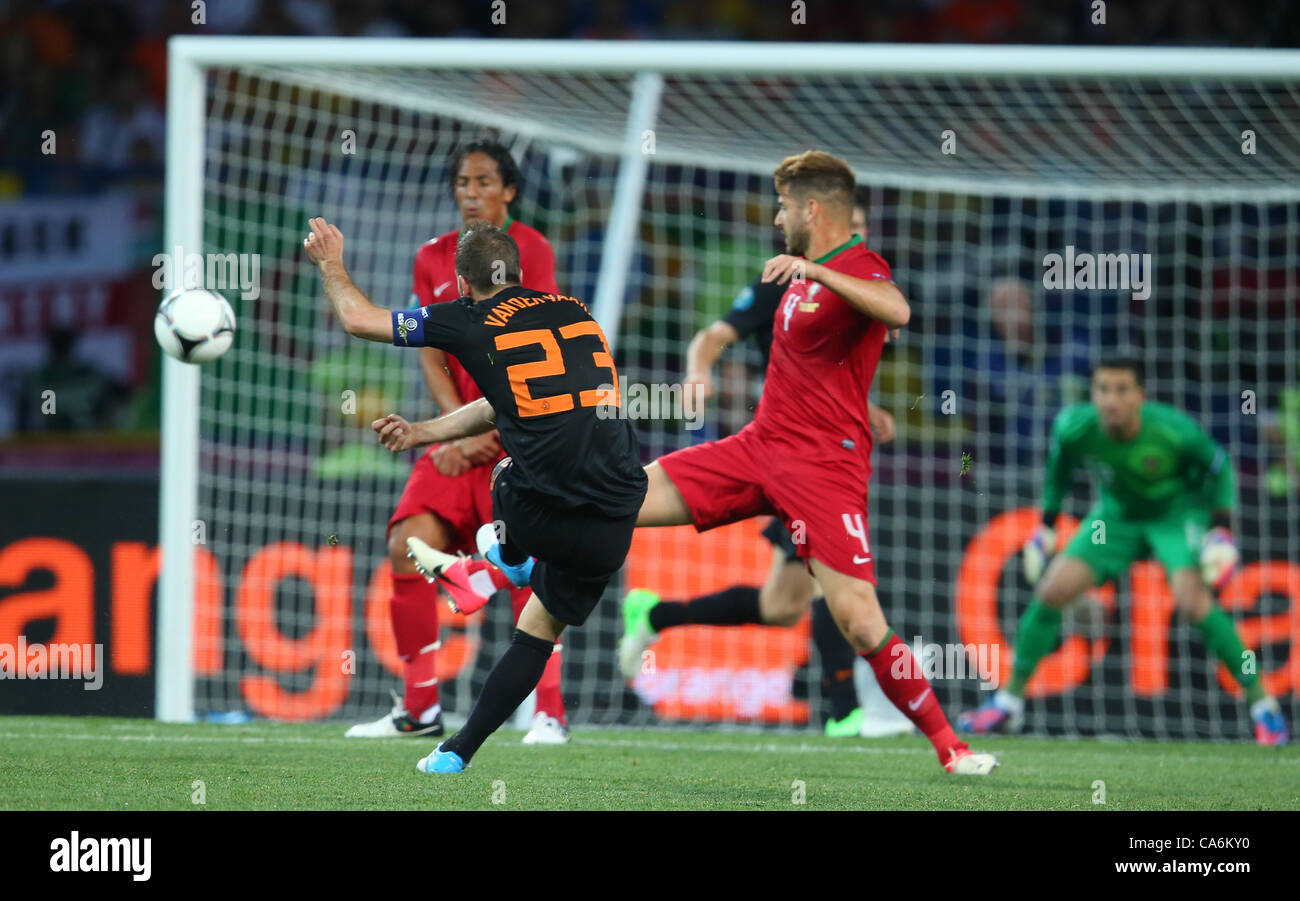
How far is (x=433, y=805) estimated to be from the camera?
414 cm

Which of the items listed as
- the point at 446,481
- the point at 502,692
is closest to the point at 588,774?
the point at 502,692

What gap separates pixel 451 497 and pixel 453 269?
32.2 inches

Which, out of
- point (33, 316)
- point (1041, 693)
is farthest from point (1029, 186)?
point (33, 316)

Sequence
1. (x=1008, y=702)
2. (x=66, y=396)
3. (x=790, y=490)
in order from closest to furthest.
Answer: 1. (x=790, y=490)
2. (x=1008, y=702)
3. (x=66, y=396)

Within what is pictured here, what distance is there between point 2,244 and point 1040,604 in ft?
24.1

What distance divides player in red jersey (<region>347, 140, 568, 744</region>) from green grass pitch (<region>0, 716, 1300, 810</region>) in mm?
196

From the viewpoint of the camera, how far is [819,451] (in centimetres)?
540

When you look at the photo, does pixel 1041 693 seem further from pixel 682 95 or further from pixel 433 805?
pixel 433 805

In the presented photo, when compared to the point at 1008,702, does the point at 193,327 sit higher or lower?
higher

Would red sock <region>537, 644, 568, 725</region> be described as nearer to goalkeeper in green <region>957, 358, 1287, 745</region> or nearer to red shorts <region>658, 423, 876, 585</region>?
red shorts <region>658, 423, 876, 585</region>

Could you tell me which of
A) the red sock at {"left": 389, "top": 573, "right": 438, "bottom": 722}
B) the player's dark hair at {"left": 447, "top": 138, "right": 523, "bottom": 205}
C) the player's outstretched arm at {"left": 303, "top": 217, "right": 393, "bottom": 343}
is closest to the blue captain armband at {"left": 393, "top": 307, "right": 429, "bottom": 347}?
the player's outstretched arm at {"left": 303, "top": 217, "right": 393, "bottom": 343}

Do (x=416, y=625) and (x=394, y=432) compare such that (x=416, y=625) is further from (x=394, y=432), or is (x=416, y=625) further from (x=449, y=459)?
(x=394, y=432)

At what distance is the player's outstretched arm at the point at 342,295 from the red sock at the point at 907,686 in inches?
71.9

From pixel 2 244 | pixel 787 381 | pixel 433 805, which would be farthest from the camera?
pixel 2 244
